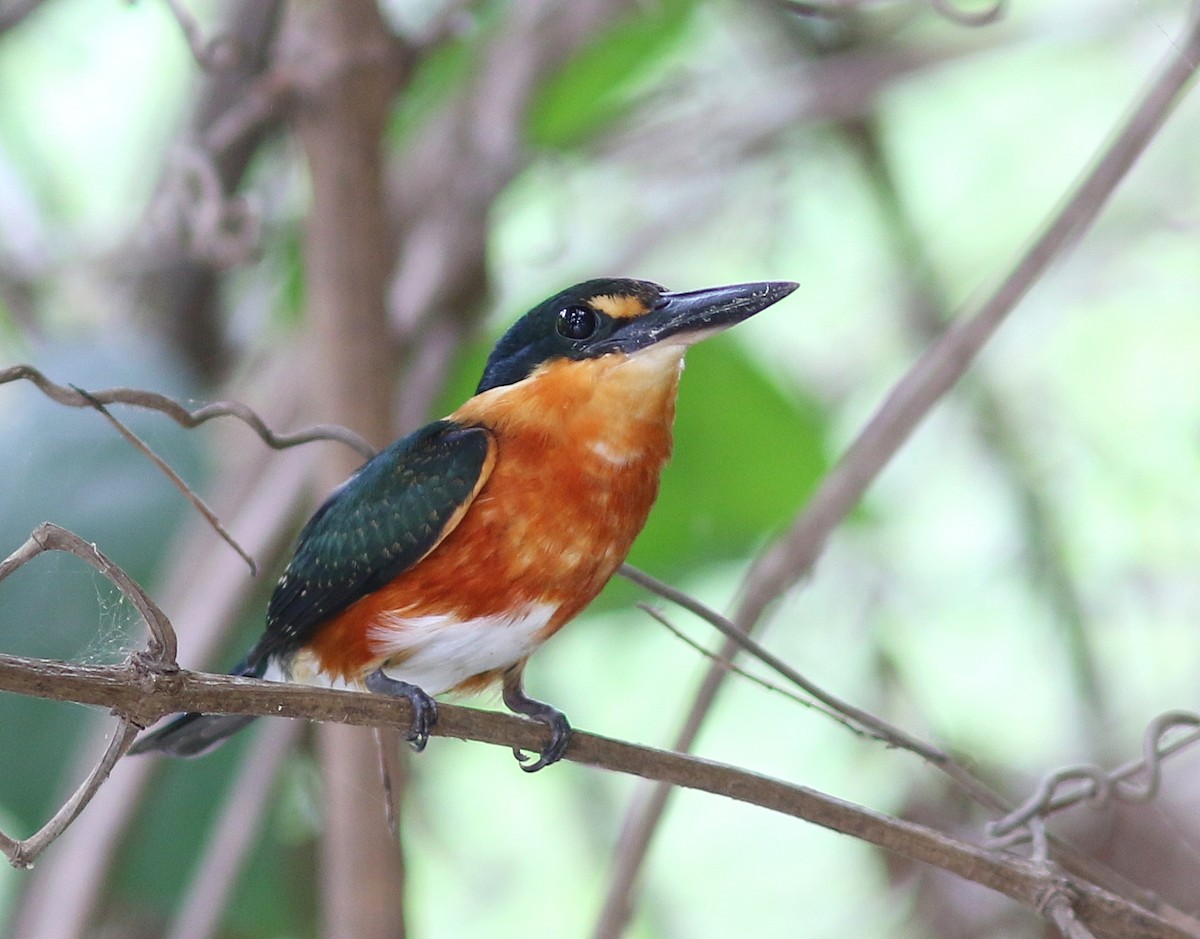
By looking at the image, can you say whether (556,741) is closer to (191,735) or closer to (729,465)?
(191,735)

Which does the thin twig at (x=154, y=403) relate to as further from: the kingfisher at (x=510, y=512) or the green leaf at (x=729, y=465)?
the green leaf at (x=729, y=465)

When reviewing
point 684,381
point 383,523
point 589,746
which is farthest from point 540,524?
point 684,381

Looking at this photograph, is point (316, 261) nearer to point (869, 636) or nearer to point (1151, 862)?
point (869, 636)

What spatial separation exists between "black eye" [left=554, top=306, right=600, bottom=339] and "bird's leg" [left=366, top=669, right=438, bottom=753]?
1.28 ft

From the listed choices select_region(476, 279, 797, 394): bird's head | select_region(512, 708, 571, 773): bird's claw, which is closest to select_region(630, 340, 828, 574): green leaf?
select_region(476, 279, 797, 394): bird's head

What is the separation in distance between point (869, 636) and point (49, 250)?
171cm

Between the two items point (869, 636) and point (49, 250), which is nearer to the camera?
point (869, 636)

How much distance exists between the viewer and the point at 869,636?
2.50 metres

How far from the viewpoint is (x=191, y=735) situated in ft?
4.62

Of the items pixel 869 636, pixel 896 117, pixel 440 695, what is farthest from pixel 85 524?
pixel 896 117

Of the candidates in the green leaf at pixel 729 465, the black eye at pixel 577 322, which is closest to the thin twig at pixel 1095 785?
the black eye at pixel 577 322

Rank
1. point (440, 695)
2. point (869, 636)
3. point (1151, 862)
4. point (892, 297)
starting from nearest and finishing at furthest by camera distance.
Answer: point (440, 695)
point (1151, 862)
point (869, 636)
point (892, 297)

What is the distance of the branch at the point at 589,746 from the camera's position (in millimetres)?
849

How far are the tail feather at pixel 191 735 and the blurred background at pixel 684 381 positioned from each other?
454mm
